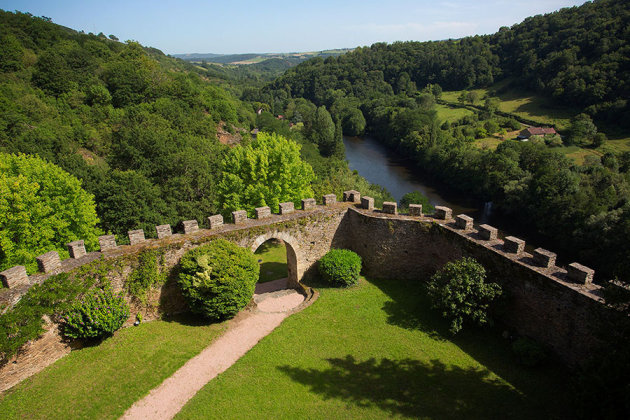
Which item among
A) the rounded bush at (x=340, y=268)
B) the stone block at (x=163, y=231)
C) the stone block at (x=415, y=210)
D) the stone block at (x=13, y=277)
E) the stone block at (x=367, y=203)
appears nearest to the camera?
the stone block at (x=13, y=277)

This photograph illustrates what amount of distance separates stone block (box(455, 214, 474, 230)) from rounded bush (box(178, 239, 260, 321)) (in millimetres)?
8865

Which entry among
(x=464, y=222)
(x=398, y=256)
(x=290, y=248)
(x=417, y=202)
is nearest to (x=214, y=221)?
(x=290, y=248)

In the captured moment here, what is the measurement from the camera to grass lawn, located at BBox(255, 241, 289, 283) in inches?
788

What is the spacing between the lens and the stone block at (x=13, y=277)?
417 inches

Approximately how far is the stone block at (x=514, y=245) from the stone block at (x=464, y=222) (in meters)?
1.82

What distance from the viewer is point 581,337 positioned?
412 inches

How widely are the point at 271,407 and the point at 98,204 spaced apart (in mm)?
17322

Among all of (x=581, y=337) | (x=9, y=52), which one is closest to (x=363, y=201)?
(x=581, y=337)

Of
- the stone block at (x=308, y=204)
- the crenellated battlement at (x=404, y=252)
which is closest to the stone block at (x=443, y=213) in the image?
the crenellated battlement at (x=404, y=252)

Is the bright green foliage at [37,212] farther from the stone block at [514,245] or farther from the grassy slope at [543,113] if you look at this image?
the grassy slope at [543,113]

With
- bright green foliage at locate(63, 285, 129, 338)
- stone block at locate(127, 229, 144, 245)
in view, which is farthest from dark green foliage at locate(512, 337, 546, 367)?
stone block at locate(127, 229, 144, 245)

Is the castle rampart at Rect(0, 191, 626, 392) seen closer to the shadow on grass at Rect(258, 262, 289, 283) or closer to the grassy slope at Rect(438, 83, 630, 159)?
the shadow on grass at Rect(258, 262, 289, 283)

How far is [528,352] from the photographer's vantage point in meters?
11.2

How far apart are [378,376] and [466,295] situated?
4.30 m
